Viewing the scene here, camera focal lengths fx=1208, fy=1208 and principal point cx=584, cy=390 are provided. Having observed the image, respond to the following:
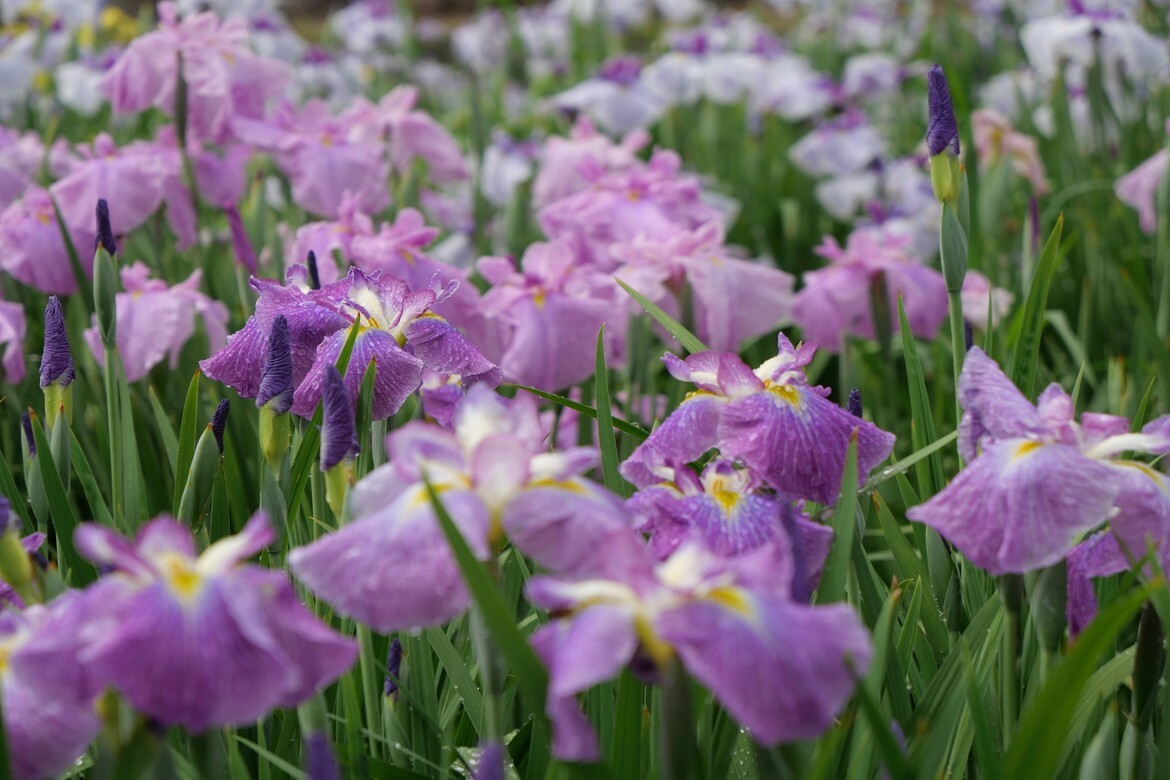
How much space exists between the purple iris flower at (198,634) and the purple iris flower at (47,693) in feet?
0.07

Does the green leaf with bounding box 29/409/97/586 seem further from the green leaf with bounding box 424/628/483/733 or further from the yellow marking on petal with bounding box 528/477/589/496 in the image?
the yellow marking on petal with bounding box 528/477/589/496

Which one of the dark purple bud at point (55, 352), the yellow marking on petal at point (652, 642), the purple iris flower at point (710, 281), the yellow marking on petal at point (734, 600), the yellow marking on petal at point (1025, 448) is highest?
the yellow marking on petal at point (734, 600)

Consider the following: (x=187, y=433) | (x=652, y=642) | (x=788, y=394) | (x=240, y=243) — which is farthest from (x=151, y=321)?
(x=652, y=642)

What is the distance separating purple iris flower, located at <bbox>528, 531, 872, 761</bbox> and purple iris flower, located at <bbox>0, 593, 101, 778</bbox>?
13.1 inches

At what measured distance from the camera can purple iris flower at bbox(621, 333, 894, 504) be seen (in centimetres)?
122

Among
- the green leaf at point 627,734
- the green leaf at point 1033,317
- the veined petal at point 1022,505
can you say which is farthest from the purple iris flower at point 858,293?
the green leaf at point 627,734

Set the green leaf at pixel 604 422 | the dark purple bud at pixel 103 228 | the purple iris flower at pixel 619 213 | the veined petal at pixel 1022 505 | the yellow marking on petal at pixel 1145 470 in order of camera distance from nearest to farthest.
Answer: the veined petal at pixel 1022 505
the yellow marking on petal at pixel 1145 470
the green leaf at pixel 604 422
the dark purple bud at pixel 103 228
the purple iris flower at pixel 619 213

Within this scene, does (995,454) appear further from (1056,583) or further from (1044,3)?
(1044,3)

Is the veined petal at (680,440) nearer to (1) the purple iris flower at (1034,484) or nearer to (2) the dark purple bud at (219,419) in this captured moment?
(1) the purple iris flower at (1034,484)

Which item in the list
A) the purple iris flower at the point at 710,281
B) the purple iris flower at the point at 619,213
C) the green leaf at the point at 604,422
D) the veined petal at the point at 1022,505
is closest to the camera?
the veined petal at the point at 1022,505

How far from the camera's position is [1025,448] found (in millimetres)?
1096

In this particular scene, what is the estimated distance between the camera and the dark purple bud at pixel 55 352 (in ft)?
4.73

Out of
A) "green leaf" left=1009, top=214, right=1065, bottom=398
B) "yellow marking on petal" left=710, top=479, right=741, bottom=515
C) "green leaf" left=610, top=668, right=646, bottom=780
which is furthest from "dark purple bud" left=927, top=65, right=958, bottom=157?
"green leaf" left=610, top=668, right=646, bottom=780

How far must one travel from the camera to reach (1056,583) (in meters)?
1.09
